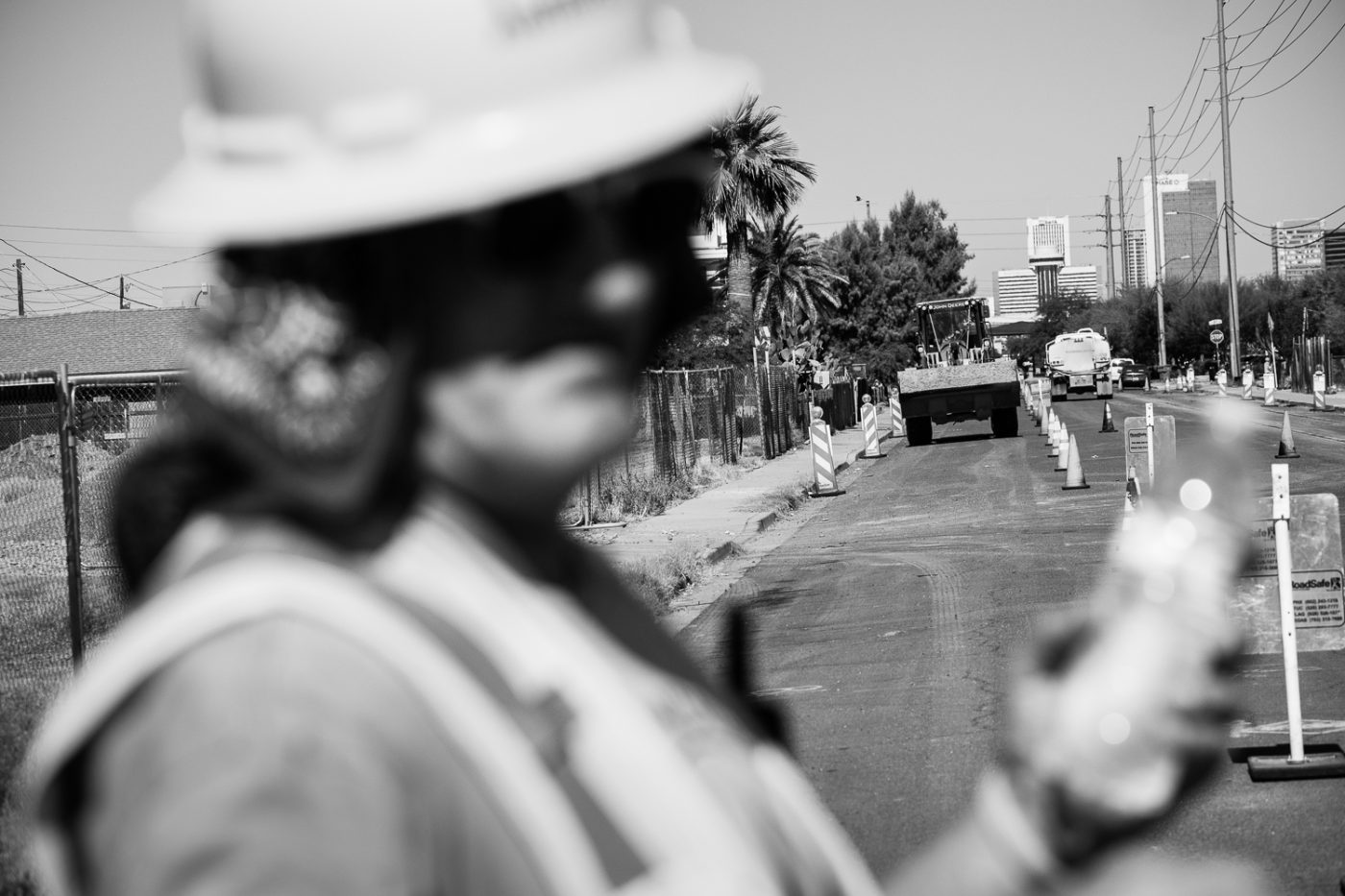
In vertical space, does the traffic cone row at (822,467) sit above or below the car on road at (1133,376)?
below

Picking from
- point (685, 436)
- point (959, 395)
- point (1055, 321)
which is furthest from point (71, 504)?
point (1055, 321)

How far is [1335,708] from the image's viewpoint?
7.61m

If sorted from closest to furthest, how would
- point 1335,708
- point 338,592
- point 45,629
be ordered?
1. point 338,592
2. point 1335,708
3. point 45,629

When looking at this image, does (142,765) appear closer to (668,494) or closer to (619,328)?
(619,328)

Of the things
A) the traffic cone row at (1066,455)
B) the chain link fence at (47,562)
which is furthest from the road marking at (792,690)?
the traffic cone row at (1066,455)

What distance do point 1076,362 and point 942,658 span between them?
63386 millimetres

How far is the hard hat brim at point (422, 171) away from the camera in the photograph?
1039 mm

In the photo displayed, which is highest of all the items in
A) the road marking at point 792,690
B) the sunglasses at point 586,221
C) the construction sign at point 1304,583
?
the sunglasses at point 586,221

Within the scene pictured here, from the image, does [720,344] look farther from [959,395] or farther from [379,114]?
[379,114]

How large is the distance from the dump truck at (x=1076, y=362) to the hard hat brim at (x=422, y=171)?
67.0 metres

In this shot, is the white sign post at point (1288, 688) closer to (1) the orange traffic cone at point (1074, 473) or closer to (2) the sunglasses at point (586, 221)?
(2) the sunglasses at point (586, 221)

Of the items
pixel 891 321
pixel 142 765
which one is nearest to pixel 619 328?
pixel 142 765

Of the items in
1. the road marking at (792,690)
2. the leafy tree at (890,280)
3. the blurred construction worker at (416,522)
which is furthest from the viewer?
the leafy tree at (890,280)

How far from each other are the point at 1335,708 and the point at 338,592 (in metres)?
7.72
